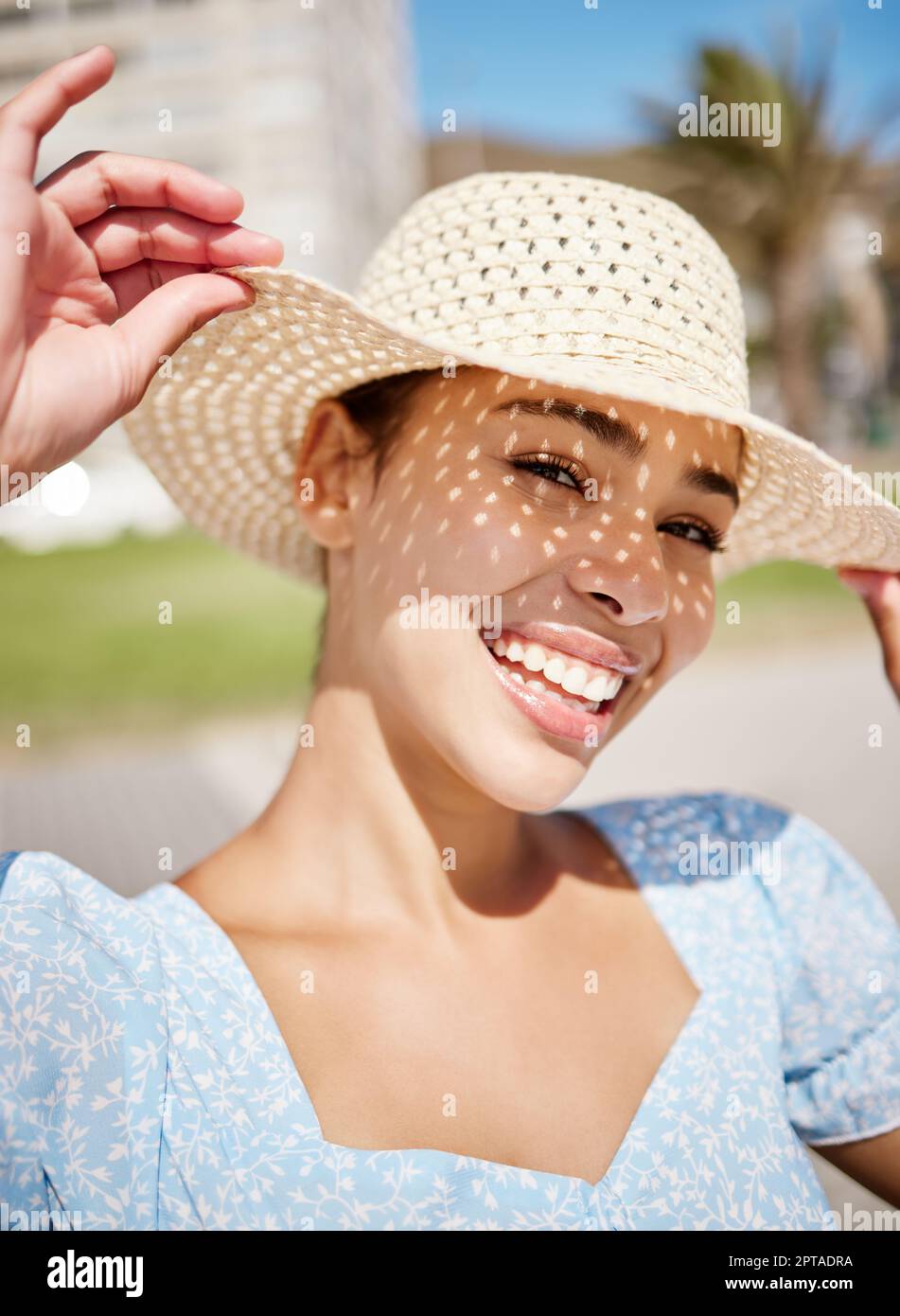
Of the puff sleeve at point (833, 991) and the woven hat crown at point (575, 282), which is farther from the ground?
the woven hat crown at point (575, 282)

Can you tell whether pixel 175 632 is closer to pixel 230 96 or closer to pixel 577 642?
pixel 577 642

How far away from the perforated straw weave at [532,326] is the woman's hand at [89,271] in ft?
0.26

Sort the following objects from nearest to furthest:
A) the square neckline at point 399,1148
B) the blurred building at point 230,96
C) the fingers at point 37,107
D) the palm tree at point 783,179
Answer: the fingers at point 37,107
the square neckline at point 399,1148
the palm tree at point 783,179
the blurred building at point 230,96

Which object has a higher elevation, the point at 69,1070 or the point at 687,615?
the point at 687,615

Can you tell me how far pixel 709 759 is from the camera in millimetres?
5570

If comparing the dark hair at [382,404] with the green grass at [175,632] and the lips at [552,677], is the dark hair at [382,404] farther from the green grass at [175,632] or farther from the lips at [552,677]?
the green grass at [175,632]

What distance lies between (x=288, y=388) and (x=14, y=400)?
72 centimetres

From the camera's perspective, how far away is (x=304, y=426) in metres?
1.82

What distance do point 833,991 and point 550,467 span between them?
105 cm

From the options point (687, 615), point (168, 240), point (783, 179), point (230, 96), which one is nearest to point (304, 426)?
point (168, 240)

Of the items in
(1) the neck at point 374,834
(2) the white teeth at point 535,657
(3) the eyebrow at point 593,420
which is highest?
(3) the eyebrow at point 593,420

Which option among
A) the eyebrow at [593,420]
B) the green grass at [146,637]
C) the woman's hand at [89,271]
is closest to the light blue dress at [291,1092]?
the woman's hand at [89,271]

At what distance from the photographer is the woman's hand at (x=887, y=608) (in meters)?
1.90
